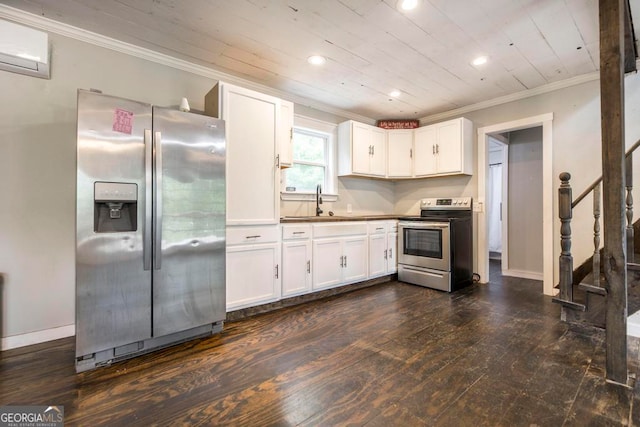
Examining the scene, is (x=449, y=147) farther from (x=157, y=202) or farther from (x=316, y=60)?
(x=157, y=202)

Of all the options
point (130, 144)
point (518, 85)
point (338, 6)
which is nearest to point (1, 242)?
point (130, 144)

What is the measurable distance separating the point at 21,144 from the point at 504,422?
3.55 m

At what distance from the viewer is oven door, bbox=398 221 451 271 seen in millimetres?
3658

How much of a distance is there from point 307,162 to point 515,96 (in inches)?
111

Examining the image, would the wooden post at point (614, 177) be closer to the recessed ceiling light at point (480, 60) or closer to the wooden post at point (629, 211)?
the wooden post at point (629, 211)

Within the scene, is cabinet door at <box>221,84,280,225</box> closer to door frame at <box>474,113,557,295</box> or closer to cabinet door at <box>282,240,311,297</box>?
cabinet door at <box>282,240,311,297</box>

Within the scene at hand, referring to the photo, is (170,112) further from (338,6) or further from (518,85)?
(518,85)

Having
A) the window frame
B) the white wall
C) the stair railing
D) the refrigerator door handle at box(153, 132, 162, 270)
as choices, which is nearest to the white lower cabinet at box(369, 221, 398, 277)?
the window frame

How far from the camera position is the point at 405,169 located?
4.53 metres

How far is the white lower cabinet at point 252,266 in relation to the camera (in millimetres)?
2636

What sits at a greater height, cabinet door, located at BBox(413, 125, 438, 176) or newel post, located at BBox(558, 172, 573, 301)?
cabinet door, located at BBox(413, 125, 438, 176)

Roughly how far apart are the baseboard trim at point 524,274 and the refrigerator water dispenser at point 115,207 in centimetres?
502

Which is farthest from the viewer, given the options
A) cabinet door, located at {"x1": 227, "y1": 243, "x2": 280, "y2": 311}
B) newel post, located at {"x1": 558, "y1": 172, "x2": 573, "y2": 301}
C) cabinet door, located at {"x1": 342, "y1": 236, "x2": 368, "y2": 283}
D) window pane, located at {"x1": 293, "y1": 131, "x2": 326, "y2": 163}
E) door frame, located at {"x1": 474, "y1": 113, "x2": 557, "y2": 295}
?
window pane, located at {"x1": 293, "y1": 131, "x2": 326, "y2": 163}

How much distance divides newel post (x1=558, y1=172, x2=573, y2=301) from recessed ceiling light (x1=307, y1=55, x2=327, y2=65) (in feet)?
A: 7.84
